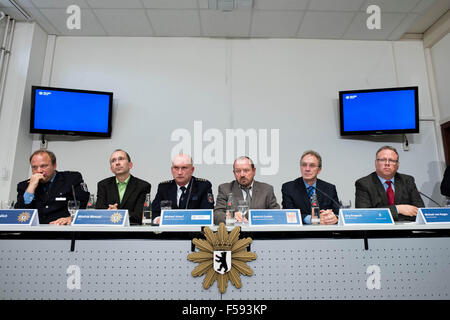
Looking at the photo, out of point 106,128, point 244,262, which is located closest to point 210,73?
point 106,128

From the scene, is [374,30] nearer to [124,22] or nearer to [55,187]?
[124,22]

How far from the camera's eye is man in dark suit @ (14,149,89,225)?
237 centimetres

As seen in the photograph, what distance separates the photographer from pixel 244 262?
1484 mm

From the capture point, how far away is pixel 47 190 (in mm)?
2482

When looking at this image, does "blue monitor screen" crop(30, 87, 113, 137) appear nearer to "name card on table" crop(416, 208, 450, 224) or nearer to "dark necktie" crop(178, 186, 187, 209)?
"dark necktie" crop(178, 186, 187, 209)

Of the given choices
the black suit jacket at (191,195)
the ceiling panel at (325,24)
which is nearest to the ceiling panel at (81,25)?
the black suit jacket at (191,195)

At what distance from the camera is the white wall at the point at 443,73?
3.65 m

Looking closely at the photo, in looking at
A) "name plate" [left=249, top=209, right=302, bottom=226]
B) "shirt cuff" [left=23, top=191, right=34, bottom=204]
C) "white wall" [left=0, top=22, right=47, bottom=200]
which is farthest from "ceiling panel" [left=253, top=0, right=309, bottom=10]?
"shirt cuff" [left=23, top=191, right=34, bottom=204]

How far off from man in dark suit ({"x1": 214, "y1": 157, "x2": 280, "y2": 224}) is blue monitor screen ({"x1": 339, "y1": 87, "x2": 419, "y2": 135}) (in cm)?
167

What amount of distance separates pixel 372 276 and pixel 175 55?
3.36 metres

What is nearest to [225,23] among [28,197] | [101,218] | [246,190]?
[246,190]

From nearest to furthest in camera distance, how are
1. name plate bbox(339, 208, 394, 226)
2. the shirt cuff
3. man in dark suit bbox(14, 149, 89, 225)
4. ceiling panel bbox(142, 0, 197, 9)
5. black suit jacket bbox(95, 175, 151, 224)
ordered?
name plate bbox(339, 208, 394, 226) → the shirt cuff → man in dark suit bbox(14, 149, 89, 225) → black suit jacket bbox(95, 175, 151, 224) → ceiling panel bbox(142, 0, 197, 9)

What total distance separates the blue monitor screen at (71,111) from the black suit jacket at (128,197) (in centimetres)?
127

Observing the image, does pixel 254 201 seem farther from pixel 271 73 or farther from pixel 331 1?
pixel 331 1
